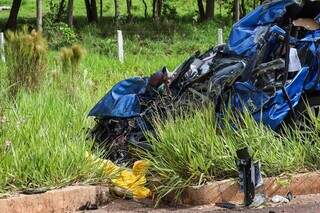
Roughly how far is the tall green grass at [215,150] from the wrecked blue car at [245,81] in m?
0.28

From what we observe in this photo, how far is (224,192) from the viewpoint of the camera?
6211mm

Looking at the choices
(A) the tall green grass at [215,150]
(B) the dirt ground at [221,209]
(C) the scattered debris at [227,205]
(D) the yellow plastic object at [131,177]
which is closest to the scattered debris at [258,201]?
(B) the dirt ground at [221,209]

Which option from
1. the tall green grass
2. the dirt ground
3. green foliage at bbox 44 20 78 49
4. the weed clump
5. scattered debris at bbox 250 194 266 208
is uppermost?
the weed clump

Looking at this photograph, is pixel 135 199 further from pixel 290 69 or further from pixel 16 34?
pixel 16 34

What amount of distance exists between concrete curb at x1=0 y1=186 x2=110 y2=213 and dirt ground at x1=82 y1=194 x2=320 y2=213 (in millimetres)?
107

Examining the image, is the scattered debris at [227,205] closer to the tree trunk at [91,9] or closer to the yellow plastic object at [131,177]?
the yellow plastic object at [131,177]

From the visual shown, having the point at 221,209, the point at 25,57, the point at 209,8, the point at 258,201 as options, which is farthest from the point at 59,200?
the point at 209,8

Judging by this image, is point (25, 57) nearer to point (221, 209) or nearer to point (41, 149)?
point (41, 149)

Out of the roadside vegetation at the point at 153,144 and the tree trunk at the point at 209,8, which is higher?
the roadside vegetation at the point at 153,144

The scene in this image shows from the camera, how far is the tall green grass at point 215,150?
6.32m

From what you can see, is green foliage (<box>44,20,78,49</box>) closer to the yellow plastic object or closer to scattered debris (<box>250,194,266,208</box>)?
the yellow plastic object

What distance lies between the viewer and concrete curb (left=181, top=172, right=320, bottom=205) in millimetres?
6176

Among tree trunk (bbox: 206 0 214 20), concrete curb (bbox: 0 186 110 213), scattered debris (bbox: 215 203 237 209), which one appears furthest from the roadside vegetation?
tree trunk (bbox: 206 0 214 20)

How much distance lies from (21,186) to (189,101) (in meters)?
2.30
